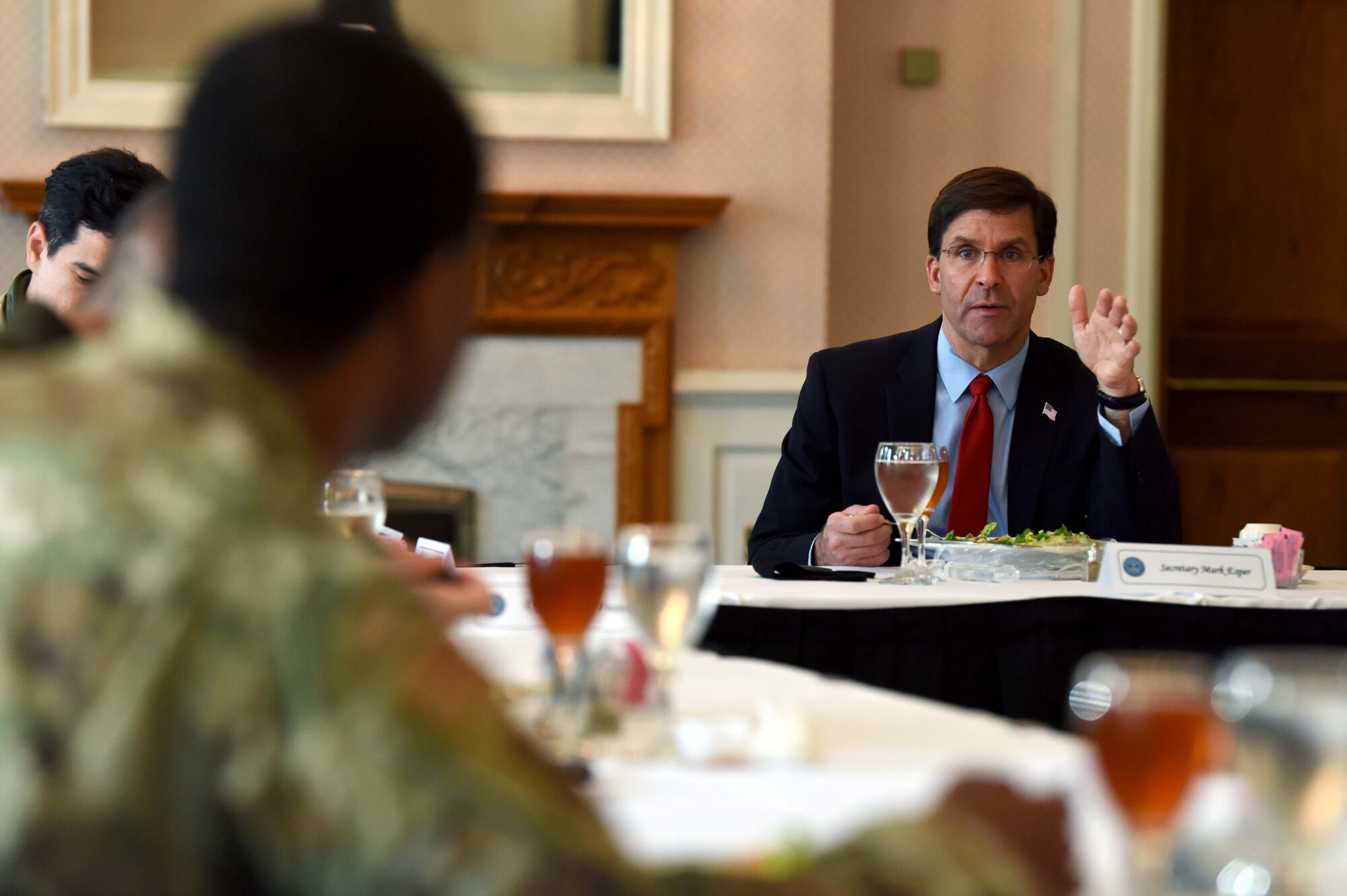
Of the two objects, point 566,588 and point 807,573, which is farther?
point 807,573

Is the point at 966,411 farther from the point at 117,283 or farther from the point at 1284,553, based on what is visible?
the point at 117,283

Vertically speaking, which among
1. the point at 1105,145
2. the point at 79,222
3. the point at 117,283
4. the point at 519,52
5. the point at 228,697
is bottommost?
the point at 228,697

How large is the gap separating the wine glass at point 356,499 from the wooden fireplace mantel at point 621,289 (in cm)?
236

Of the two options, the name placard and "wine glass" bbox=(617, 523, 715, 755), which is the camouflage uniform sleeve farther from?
the name placard

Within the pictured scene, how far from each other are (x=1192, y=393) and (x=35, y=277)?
3511mm

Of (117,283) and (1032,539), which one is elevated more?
(117,283)

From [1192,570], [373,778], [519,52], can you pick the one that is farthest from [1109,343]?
[519,52]

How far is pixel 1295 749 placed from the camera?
606 mm

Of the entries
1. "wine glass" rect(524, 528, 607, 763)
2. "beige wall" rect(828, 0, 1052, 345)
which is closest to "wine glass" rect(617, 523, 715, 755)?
"wine glass" rect(524, 528, 607, 763)

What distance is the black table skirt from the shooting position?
187 centimetres

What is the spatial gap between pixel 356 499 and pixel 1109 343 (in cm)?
135

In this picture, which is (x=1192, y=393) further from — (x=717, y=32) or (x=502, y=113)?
(x=502, y=113)

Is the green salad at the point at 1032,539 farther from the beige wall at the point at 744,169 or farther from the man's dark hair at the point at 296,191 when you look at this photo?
the beige wall at the point at 744,169

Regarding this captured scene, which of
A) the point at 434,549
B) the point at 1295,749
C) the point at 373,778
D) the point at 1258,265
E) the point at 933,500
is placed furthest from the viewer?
the point at 1258,265
